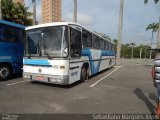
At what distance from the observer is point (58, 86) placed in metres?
9.95

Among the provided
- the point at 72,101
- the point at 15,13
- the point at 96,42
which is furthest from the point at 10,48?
the point at 15,13

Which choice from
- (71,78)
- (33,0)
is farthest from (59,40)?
(33,0)

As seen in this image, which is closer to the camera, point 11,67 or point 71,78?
point 71,78

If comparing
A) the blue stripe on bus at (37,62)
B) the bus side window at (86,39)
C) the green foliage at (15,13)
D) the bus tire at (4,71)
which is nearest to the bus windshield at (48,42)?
the blue stripe on bus at (37,62)

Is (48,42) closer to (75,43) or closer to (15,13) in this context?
(75,43)

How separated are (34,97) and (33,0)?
Answer: 17.9 metres

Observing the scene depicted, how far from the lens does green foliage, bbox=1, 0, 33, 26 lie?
23.3m

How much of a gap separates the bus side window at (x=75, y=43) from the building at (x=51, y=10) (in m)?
70.6

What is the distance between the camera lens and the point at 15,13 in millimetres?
24047

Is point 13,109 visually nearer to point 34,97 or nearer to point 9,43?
point 34,97

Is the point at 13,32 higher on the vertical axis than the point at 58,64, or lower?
higher

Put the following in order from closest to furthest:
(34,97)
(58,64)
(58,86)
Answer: (34,97) < (58,64) < (58,86)

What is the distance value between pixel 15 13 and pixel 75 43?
16983 millimetres

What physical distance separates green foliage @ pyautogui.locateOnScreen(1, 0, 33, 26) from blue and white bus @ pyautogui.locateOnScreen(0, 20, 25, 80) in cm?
1213
